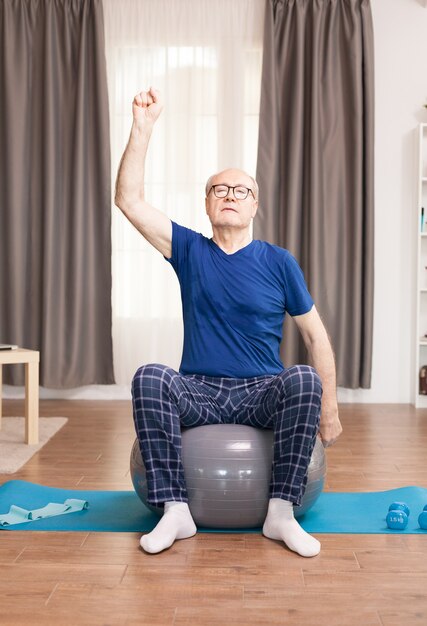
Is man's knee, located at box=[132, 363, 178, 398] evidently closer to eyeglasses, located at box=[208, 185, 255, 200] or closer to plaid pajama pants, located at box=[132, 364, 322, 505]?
plaid pajama pants, located at box=[132, 364, 322, 505]

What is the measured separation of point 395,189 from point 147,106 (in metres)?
2.72

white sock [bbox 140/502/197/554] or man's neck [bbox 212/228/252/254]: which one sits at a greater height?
man's neck [bbox 212/228/252/254]

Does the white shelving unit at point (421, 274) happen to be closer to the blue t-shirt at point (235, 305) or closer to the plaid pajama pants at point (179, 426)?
the blue t-shirt at point (235, 305)

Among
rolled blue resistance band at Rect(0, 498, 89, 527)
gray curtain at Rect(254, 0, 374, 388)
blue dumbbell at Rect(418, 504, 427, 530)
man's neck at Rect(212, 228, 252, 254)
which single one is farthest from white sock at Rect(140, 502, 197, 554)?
gray curtain at Rect(254, 0, 374, 388)

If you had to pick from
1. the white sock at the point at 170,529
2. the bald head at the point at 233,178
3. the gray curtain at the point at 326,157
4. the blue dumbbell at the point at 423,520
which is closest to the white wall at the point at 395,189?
the gray curtain at the point at 326,157

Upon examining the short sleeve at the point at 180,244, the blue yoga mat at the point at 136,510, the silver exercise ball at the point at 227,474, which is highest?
the short sleeve at the point at 180,244

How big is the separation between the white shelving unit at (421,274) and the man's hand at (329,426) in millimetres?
2238

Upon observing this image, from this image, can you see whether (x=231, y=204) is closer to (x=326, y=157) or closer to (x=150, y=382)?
(x=150, y=382)

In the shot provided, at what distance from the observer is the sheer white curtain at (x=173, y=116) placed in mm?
4703

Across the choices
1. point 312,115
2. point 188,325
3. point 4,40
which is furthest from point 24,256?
point 188,325

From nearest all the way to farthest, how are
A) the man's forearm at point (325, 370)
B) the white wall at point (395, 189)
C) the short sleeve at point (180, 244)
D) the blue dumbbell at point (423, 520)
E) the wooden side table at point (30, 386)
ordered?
the blue dumbbell at point (423, 520) → the man's forearm at point (325, 370) → the short sleeve at point (180, 244) → the wooden side table at point (30, 386) → the white wall at point (395, 189)

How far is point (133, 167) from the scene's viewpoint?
236 centimetres

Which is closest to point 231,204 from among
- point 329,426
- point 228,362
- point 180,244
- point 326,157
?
point 180,244

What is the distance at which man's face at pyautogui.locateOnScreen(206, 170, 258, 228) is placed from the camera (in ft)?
8.13
